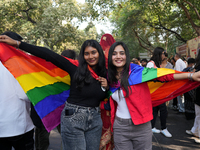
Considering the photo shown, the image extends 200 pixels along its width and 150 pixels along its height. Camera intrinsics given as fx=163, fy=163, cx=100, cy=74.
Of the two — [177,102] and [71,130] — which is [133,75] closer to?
[71,130]

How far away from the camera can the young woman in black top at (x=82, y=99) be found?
198 cm

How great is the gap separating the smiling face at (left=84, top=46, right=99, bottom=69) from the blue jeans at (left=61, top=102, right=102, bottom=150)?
0.61m

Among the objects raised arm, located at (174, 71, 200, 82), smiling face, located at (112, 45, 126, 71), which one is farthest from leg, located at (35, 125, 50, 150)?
raised arm, located at (174, 71, 200, 82)

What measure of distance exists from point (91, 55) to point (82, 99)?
59cm

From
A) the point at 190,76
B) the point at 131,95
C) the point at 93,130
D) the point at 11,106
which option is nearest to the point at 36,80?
A: the point at 11,106

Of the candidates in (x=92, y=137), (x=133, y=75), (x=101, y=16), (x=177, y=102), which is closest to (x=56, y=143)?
(x=92, y=137)

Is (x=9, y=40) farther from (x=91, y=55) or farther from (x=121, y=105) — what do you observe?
(x=121, y=105)

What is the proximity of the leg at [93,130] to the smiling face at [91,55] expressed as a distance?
641mm

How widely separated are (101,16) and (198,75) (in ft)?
33.6

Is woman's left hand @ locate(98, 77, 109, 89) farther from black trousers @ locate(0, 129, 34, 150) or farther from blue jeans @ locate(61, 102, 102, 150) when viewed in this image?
black trousers @ locate(0, 129, 34, 150)

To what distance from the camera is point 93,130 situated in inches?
82.2

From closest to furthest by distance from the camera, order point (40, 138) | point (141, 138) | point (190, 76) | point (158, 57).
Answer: point (190, 76) → point (141, 138) → point (40, 138) → point (158, 57)

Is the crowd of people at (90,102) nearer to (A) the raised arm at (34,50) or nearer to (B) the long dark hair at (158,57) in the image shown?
(A) the raised arm at (34,50)

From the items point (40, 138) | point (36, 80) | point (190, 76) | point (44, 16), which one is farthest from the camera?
point (44, 16)
